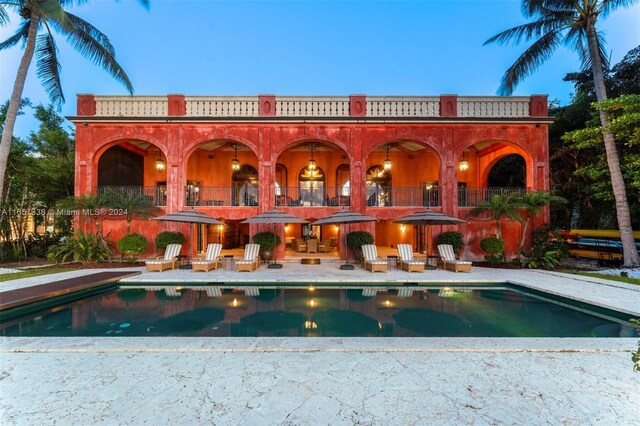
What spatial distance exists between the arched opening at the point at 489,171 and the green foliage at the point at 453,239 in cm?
191

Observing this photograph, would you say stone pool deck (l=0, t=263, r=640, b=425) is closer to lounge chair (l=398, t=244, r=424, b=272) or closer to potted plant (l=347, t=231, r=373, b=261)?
lounge chair (l=398, t=244, r=424, b=272)

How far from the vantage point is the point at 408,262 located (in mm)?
9977

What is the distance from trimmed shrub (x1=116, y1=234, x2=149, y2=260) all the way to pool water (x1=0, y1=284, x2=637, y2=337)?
11.6ft

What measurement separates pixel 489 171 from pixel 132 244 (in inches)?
781

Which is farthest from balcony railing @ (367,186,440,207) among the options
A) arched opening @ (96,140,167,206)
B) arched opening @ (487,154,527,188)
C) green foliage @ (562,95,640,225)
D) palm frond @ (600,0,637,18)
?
arched opening @ (96,140,167,206)

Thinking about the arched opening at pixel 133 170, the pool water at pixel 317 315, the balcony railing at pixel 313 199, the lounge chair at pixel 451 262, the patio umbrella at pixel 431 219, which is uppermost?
the arched opening at pixel 133 170

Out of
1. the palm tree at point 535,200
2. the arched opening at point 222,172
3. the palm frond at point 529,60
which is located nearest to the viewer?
the palm tree at point 535,200

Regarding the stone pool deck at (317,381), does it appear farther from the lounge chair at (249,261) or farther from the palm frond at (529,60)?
the palm frond at (529,60)

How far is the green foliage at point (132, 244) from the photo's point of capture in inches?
439

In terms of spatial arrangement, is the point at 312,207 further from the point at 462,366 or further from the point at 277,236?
the point at 462,366

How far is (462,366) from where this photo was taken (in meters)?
3.55

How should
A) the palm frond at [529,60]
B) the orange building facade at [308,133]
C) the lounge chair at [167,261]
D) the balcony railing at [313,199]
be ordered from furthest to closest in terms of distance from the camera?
the balcony railing at [313,199], the orange building facade at [308,133], the palm frond at [529,60], the lounge chair at [167,261]

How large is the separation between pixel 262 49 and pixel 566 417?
266ft

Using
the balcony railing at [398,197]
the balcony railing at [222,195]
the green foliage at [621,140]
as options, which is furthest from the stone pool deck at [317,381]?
the balcony railing at [222,195]
